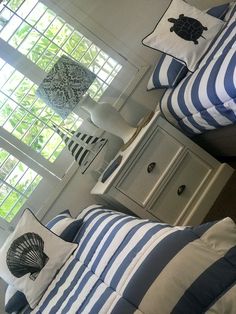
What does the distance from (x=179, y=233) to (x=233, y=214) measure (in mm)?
801

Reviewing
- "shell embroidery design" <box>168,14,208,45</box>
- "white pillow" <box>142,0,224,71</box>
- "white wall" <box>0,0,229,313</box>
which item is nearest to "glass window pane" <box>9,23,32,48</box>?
"white wall" <box>0,0,229,313</box>

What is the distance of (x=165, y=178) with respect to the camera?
8.37ft

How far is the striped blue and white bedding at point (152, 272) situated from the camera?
1429 millimetres

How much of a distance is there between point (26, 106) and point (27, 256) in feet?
3.46

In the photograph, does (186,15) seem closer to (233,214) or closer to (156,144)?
→ (156,144)

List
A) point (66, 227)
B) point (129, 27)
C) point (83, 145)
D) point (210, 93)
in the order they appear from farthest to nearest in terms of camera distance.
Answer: point (129, 27) < point (83, 145) < point (66, 227) < point (210, 93)

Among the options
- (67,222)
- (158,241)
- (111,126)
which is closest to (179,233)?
(158,241)

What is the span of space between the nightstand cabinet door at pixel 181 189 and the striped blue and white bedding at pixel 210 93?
23 cm

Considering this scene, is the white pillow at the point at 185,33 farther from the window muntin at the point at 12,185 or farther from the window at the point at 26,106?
the window muntin at the point at 12,185

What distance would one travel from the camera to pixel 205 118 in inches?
91.4

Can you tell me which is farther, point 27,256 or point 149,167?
point 149,167

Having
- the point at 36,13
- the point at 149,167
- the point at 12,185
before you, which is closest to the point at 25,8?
the point at 36,13

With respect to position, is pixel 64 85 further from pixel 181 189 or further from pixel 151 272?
pixel 151 272

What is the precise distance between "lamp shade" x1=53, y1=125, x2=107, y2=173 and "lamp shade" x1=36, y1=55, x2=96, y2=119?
27cm
